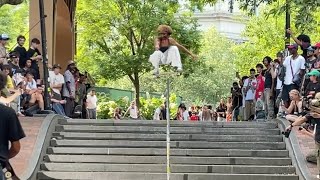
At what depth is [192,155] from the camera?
45.0ft

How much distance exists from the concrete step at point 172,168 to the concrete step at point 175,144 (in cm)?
116

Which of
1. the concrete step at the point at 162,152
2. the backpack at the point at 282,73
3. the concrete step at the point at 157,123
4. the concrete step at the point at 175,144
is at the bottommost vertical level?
the concrete step at the point at 162,152

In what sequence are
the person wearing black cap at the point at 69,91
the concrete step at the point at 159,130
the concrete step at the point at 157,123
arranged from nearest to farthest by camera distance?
the concrete step at the point at 159,130 < the concrete step at the point at 157,123 < the person wearing black cap at the point at 69,91

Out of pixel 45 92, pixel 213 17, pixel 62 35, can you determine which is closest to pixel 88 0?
pixel 62 35

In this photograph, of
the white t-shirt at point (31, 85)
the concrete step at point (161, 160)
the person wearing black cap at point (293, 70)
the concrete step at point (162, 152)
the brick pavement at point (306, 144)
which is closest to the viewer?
the brick pavement at point (306, 144)

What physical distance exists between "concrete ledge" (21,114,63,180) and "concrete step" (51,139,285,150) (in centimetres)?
29

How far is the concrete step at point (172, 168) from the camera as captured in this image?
12.9 metres

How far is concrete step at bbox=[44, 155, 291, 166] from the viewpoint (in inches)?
523

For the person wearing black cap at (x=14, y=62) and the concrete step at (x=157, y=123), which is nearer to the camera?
the concrete step at (x=157, y=123)

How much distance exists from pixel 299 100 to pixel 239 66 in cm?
3078

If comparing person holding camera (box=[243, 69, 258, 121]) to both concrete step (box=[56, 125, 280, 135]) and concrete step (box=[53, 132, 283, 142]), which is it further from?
concrete step (box=[53, 132, 283, 142])

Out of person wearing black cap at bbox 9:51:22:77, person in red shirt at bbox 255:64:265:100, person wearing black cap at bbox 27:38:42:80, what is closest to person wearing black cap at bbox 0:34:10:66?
person wearing black cap at bbox 9:51:22:77

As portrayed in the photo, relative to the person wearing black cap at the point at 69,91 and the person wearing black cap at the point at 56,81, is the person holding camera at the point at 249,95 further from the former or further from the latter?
the person wearing black cap at the point at 56,81

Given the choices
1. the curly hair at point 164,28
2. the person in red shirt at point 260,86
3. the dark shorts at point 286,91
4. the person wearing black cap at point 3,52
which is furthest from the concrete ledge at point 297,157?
the person wearing black cap at point 3,52
